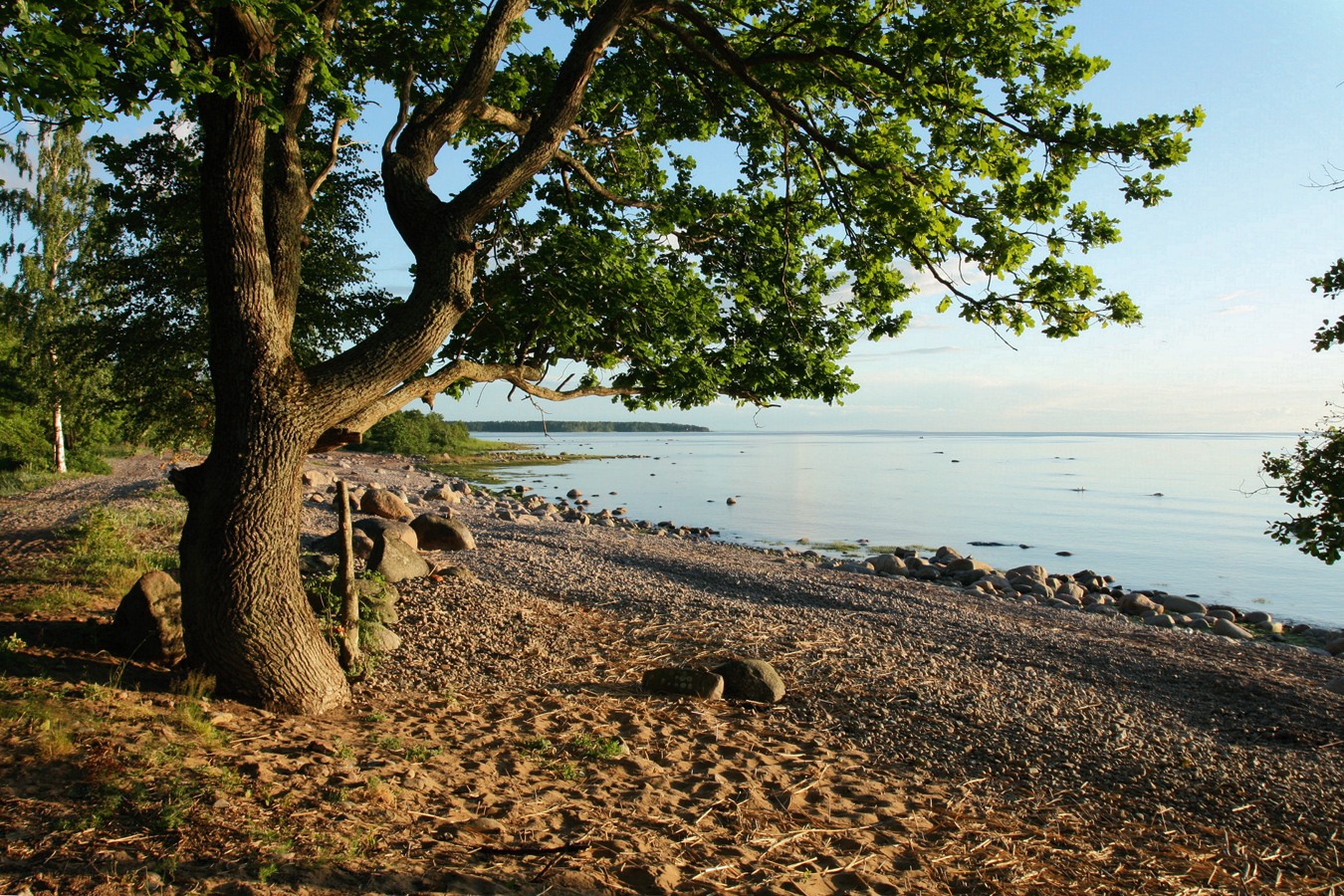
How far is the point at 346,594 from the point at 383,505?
Answer: 12.0 metres

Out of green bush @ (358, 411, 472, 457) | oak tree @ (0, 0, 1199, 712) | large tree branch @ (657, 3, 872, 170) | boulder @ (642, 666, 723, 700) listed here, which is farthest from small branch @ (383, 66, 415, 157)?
green bush @ (358, 411, 472, 457)

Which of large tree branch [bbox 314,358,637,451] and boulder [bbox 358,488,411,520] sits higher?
large tree branch [bbox 314,358,637,451]

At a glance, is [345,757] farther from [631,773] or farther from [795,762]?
[795,762]

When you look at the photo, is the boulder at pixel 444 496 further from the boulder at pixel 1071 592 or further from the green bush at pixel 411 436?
the green bush at pixel 411 436

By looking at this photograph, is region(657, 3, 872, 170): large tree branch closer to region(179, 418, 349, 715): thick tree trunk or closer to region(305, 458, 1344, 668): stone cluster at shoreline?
region(179, 418, 349, 715): thick tree trunk

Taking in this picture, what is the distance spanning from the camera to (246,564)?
5.57 m

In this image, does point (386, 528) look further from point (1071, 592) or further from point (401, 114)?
point (1071, 592)

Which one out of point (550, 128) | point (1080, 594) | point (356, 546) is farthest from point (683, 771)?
point (1080, 594)

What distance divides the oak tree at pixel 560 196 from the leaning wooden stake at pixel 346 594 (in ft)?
1.83

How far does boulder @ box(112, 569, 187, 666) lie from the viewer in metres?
6.50

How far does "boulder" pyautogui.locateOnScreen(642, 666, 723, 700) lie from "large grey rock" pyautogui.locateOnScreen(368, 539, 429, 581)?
4.39 m

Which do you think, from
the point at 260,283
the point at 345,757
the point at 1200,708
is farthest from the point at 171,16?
the point at 1200,708

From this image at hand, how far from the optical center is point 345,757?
503 centimetres

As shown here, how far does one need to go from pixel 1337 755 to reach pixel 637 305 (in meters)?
7.03
